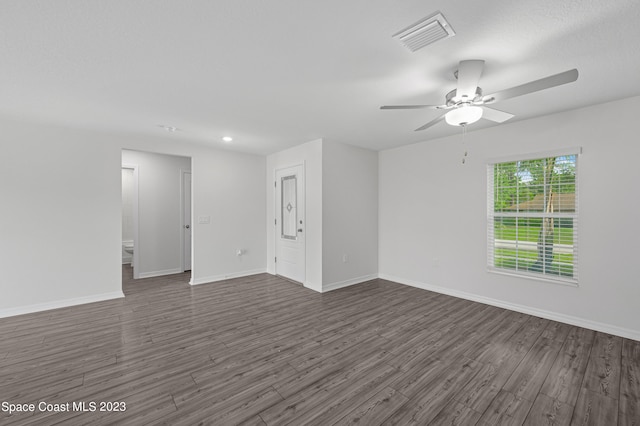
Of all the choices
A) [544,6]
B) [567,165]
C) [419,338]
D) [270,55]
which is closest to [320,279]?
[419,338]

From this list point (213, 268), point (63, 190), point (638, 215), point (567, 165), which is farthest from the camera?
point (213, 268)

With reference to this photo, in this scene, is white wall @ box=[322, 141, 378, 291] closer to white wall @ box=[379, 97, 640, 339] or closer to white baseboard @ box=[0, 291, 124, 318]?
white wall @ box=[379, 97, 640, 339]

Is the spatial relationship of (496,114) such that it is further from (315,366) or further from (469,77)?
(315,366)

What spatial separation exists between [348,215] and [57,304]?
4.39m

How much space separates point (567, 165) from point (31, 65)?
17.6 feet

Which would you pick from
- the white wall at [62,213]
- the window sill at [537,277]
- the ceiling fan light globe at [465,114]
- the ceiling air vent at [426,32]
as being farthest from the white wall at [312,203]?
the ceiling air vent at [426,32]

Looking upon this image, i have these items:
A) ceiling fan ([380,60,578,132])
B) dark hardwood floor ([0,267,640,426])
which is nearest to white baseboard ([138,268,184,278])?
dark hardwood floor ([0,267,640,426])

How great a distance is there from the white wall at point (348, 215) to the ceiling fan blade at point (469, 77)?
243 centimetres

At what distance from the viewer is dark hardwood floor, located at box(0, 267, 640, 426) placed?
1775mm

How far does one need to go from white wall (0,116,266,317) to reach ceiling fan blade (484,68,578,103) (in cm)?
444

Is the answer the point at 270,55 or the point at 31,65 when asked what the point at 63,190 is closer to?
the point at 31,65

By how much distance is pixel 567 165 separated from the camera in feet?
10.6

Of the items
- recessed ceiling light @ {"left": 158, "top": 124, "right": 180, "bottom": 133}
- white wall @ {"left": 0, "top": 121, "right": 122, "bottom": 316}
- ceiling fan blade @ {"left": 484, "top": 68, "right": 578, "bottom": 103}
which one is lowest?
white wall @ {"left": 0, "top": 121, "right": 122, "bottom": 316}

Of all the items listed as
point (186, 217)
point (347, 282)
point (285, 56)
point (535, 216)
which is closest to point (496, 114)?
point (535, 216)
